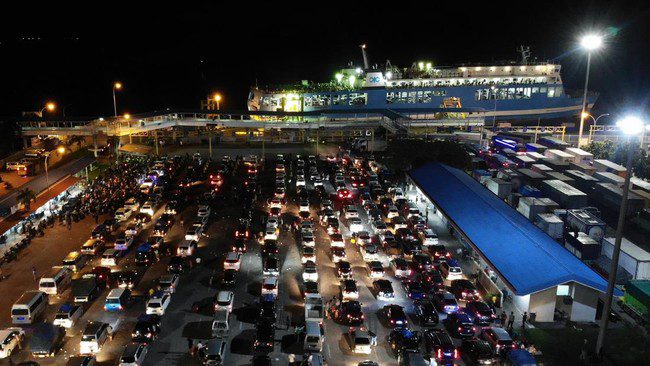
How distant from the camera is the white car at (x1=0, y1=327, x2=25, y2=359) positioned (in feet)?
49.7

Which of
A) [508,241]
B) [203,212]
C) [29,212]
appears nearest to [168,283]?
[203,212]

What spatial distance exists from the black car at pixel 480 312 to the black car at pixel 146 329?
1104 cm

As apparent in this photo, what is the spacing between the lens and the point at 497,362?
15.3m

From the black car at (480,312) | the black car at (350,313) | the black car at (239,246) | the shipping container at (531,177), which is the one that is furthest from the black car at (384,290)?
the shipping container at (531,177)

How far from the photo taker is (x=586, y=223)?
76.2 ft

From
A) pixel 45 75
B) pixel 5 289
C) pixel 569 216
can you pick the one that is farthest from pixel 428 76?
pixel 45 75

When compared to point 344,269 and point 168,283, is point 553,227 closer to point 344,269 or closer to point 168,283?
point 344,269

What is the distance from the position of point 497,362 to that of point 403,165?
853 inches

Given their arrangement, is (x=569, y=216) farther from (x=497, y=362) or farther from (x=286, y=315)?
(x=286, y=315)

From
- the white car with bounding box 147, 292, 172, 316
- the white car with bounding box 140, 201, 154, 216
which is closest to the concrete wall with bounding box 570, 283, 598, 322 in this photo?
the white car with bounding box 147, 292, 172, 316

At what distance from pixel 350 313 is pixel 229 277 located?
5.57 m

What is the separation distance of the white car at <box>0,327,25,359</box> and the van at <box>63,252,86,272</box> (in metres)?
5.49

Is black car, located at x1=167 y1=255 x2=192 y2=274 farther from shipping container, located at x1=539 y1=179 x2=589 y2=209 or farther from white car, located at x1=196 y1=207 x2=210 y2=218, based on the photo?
shipping container, located at x1=539 y1=179 x2=589 y2=209

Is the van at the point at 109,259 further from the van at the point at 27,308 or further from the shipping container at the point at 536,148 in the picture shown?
the shipping container at the point at 536,148
